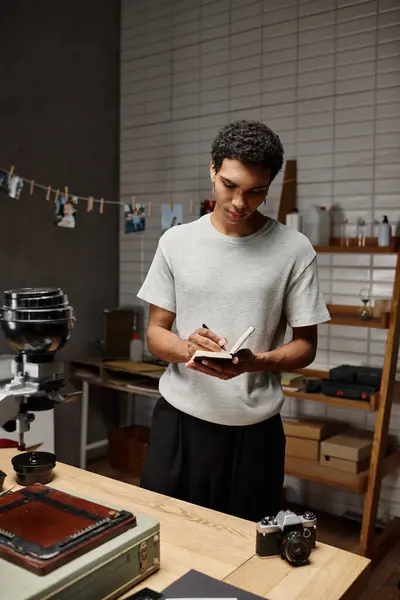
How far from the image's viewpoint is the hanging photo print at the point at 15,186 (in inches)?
139

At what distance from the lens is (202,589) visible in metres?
1.07

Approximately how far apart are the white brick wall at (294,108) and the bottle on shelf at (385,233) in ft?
0.60

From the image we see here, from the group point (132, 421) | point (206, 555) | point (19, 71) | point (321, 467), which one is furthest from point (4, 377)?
point (132, 421)

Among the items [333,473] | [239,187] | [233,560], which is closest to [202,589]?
[233,560]

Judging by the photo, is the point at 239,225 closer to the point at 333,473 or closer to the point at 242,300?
the point at 242,300

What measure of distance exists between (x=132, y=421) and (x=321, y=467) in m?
1.69

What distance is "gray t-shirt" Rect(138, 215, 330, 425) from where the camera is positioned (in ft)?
5.61

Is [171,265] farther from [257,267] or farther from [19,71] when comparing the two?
[19,71]

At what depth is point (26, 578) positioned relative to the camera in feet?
3.20

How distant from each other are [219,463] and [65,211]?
253 centimetres

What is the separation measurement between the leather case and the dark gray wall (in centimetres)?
245

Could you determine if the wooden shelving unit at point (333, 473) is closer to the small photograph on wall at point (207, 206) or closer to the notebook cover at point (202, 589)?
the small photograph on wall at point (207, 206)

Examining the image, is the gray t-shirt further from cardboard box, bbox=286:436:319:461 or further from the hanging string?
the hanging string

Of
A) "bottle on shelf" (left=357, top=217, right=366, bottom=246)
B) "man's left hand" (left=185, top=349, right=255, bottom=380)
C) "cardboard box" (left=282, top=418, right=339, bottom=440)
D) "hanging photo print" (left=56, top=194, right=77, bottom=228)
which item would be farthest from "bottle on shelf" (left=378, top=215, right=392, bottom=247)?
"hanging photo print" (left=56, top=194, right=77, bottom=228)
